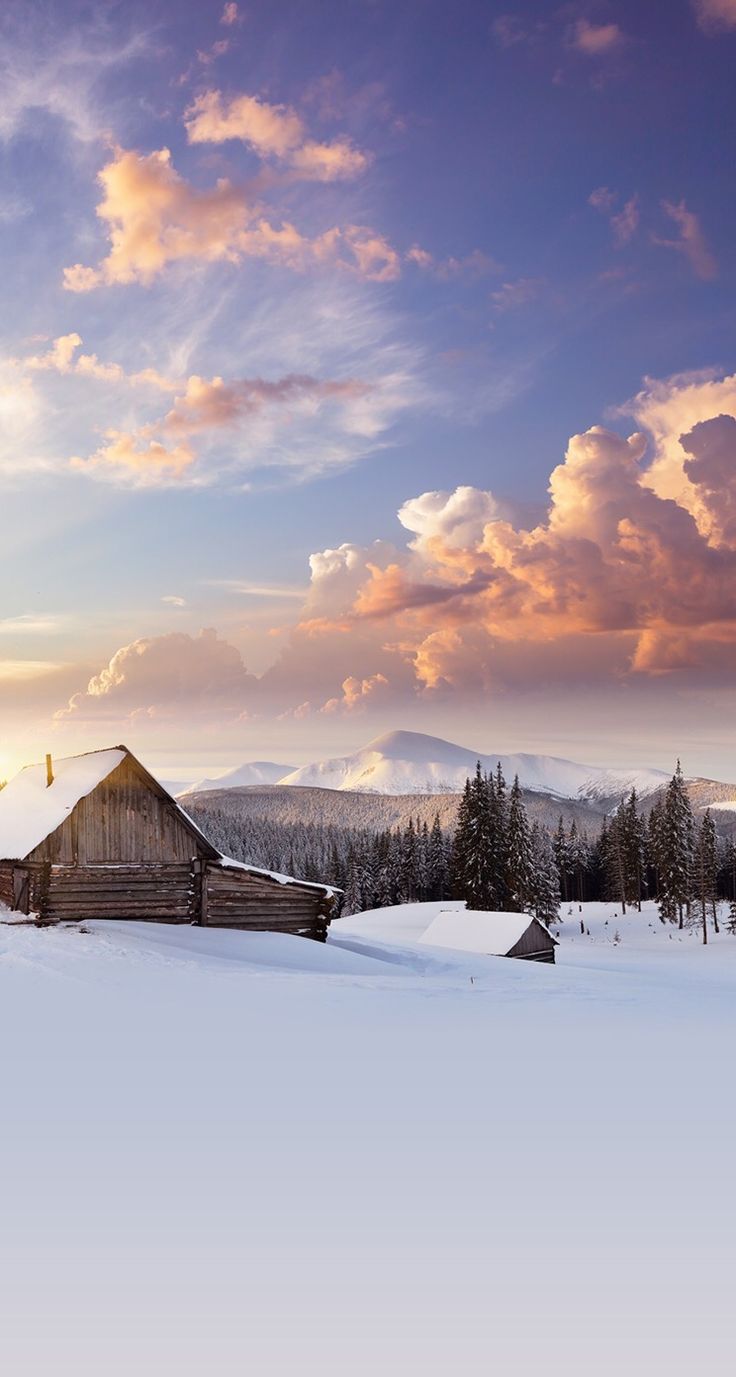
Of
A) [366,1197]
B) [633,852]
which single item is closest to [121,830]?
[366,1197]

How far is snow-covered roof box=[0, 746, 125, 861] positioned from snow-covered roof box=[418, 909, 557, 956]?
20.9m

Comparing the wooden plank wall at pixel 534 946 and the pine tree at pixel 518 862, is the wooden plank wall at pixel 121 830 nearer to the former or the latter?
the wooden plank wall at pixel 534 946

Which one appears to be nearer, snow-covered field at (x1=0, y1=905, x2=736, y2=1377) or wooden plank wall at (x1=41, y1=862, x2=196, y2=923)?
snow-covered field at (x1=0, y1=905, x2=736, y2=1377)

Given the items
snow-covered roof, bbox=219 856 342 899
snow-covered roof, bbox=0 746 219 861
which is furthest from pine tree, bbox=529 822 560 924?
snow-covered roof, bbox=0 746 219 861

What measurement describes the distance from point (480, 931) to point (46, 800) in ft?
80.9

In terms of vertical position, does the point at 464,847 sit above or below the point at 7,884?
below

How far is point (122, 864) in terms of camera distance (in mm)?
28859

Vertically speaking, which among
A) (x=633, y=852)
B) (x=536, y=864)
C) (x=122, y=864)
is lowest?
(x=633, y=852)

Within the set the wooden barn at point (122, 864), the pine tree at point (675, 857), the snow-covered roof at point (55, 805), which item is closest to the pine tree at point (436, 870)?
the pine tree at point (675, 857)

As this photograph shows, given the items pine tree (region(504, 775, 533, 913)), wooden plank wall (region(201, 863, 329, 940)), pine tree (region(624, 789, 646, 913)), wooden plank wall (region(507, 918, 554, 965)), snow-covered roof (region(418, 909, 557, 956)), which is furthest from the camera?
pine tree (region(624, 789, 646, 913))

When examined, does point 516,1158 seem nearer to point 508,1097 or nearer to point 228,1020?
point 508,1097

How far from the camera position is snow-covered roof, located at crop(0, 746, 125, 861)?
2836 cm

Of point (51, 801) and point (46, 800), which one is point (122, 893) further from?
point (46, 800)

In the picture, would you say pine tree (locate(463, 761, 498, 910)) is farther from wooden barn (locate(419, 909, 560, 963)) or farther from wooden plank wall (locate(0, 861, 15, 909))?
wooden plank wall (locate(0, 861, 15, 909))
